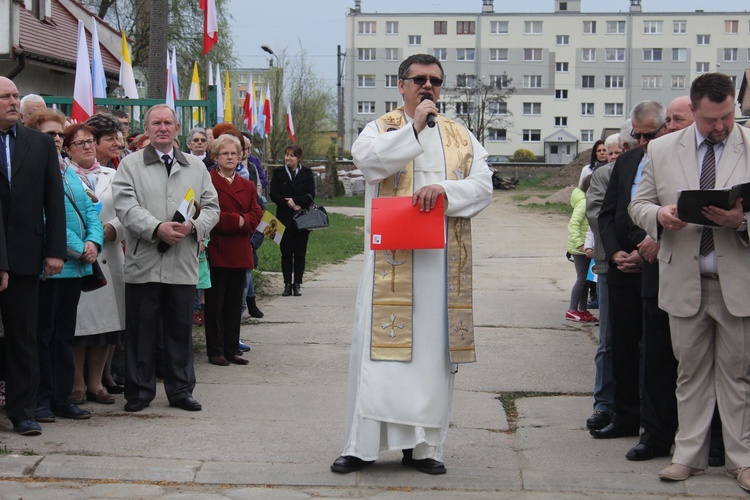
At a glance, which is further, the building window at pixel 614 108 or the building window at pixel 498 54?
the building window at pixel 498 54

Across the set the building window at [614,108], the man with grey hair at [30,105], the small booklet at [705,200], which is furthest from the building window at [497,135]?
the small booklet at [705,200]

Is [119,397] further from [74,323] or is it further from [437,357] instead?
[437,357]

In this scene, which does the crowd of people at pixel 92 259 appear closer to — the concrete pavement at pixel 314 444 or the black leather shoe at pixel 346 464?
the concrete pavement at pixel 314 444

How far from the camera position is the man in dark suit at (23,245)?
6191mm

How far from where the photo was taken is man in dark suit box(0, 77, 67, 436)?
20.3ft

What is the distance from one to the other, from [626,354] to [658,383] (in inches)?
18.6

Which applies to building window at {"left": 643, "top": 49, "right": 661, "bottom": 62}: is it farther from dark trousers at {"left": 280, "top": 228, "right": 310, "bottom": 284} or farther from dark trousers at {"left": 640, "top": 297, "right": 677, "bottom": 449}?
dark trousers at {"left": 640, "top": 297, "right": 677, "bottom": 449}

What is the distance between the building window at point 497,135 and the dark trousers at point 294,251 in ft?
258

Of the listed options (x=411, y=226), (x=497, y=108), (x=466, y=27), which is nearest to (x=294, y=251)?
(x=411, y=226)

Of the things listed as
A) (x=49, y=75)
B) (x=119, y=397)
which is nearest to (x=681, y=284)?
(x=119, y=397)

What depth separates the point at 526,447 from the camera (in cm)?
630

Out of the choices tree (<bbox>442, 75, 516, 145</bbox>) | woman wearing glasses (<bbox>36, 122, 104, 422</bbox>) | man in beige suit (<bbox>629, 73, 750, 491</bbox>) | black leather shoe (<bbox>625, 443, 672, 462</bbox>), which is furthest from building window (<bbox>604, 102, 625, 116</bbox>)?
man in beige suit (<bbox>629, 73, 750, 491</bbox>)

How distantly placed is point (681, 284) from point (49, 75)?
21.0 meters

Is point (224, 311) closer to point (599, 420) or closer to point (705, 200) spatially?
point (599, 420)
